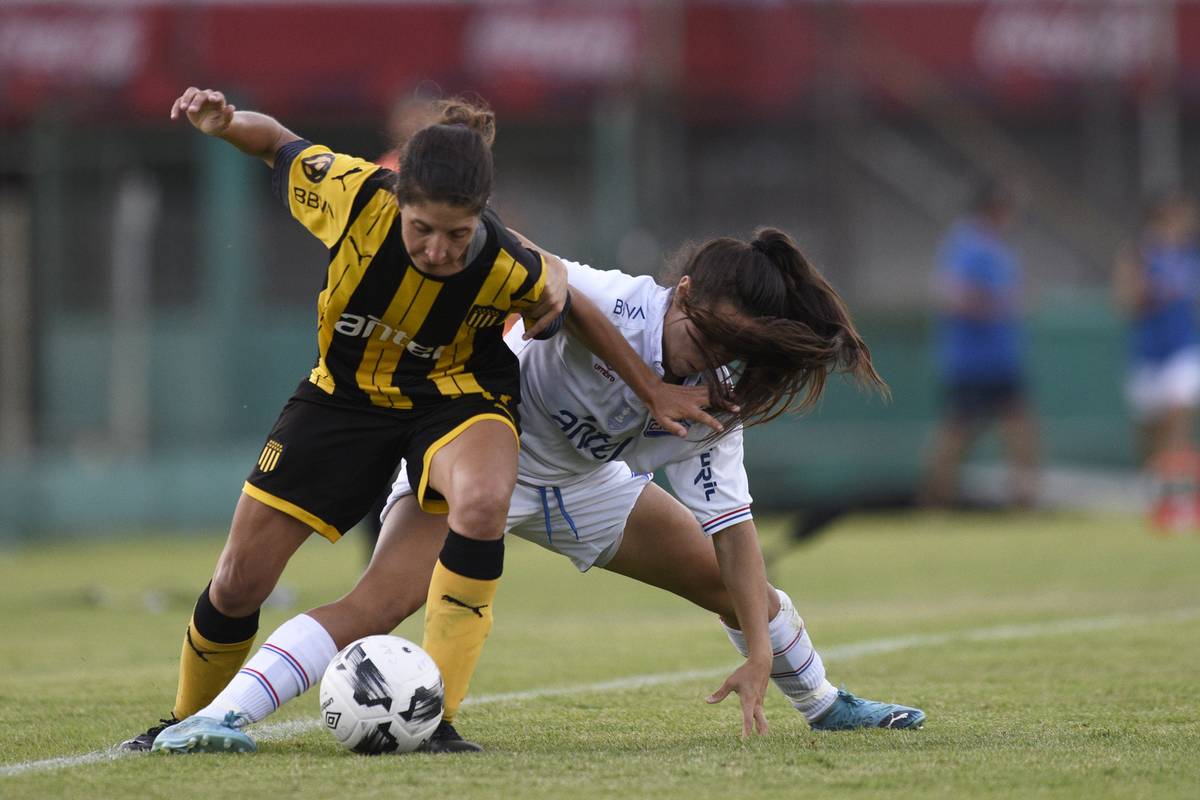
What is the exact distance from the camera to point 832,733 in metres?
4.64

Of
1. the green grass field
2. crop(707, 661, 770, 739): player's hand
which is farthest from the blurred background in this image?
crop(707, 661, 770, 739): player's hand

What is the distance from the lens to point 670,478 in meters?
4.61

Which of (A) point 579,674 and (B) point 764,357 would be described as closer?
(B) point 764,357

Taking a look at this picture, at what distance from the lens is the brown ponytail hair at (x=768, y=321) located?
4363 mm

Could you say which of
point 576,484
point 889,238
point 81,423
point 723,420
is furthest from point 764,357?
point 889,238

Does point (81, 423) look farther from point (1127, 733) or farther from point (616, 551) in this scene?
point (1127, 733)

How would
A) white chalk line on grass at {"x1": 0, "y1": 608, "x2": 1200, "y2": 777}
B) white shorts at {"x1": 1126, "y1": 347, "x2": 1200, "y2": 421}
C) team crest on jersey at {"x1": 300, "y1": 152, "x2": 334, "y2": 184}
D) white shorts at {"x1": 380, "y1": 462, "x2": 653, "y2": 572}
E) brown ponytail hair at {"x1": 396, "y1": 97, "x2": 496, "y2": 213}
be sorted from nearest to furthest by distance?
1. brown ponytail hair at {"x1": 396, "y1": 97, "x2": 496, "y2": 213}
2. white chalk line on grass at {"x1": 0, "y1": 608, "x2": 1200, "y2": 777}
3. team crest on jersey at {"x1": 300, "y1": 152, "x2": 334, "y2": 184}
4. white shorts at {"x1": 380, "y1": 462, "x2": 653, "y2": 572}
5. white shorts at {"x1": 1126, "y1": 347, "x2": 1200, "y2": 421}

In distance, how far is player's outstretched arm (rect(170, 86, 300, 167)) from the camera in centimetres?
452

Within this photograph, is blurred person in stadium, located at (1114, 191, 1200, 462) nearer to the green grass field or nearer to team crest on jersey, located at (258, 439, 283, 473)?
the green grass field

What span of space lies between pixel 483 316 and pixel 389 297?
0.24 m

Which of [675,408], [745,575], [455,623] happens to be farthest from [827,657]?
[455,623]

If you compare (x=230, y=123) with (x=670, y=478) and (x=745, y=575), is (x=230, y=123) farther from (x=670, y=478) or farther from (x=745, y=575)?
(x=745, y=575)

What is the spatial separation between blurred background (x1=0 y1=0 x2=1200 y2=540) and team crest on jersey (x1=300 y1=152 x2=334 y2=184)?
8.11m

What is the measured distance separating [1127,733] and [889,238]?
14.4 metres
